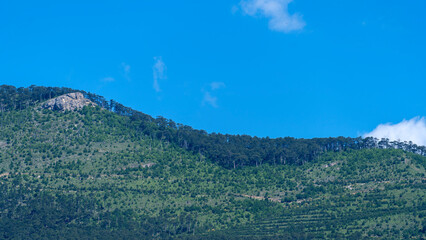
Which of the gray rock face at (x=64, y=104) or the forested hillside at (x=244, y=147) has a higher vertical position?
the gray rock face at (x=64, y=104)

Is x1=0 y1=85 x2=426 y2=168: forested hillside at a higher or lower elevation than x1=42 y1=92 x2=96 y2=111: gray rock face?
lower

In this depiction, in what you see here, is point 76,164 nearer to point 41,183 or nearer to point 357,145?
point 41,183

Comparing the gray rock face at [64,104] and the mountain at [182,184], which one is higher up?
the gray rock face at [64,104]

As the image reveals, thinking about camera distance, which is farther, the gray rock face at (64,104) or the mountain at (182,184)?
the gray rock face at (64,104)

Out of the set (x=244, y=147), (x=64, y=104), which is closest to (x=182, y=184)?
(x=244, y=147)

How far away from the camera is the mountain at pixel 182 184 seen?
472 ft

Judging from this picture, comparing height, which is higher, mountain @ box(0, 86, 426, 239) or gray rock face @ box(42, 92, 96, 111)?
gray rock face @ box(42, 92, 96, 111)

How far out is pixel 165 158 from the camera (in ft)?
599

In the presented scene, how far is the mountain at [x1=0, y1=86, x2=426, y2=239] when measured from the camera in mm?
143750

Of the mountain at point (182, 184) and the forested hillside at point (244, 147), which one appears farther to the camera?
the forested hillside at point (244, 147)

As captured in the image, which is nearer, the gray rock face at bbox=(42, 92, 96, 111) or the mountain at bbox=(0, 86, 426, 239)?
the mountain at bbox=(0, 86, 426, 239)

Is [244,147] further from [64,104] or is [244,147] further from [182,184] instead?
[64,104]

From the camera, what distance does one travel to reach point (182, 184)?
169 metres

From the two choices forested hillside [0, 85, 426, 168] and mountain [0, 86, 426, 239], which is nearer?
mountain [0, 86, 426, 239]
